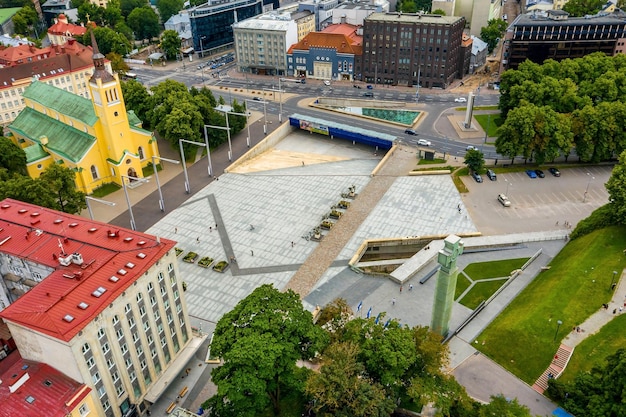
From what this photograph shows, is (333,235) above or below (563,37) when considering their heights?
below

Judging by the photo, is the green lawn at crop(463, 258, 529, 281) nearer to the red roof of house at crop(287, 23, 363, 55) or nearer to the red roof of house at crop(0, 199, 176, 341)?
the red roof of house at crop(0, 199, 176, 341)

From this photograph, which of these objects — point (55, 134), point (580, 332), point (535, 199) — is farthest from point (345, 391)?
point (55, 134)

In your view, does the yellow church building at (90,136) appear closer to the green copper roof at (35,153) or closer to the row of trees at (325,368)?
the green copper roof at (35,153)

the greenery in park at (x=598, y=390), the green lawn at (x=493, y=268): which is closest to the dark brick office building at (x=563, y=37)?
the green lawn at (x=493, y=268)

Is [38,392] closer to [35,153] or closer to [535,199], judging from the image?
[35,153]

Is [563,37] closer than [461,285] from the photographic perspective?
No

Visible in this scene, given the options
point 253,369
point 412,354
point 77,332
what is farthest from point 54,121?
point 412,354
